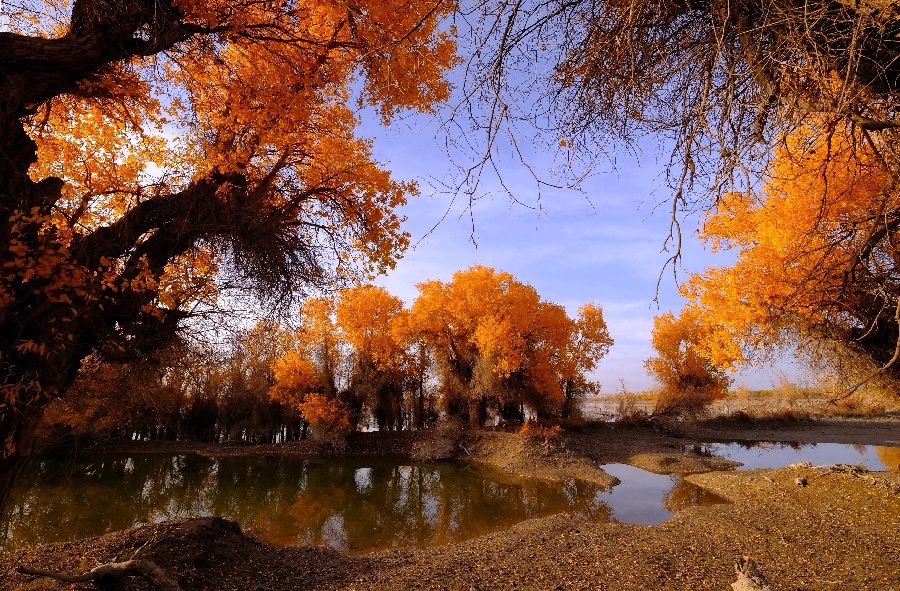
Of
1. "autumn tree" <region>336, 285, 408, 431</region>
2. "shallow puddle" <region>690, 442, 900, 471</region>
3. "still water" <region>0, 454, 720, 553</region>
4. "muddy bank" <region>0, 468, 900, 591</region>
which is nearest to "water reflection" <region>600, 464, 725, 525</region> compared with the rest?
"still water" <region>0, 454, 720, 553</region>

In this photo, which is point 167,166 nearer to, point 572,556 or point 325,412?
point 572,556

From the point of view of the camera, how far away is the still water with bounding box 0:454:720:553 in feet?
36.7

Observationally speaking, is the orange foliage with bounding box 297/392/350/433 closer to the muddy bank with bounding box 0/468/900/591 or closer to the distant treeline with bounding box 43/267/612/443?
the distant treeline with bounding box 43/267/612/443

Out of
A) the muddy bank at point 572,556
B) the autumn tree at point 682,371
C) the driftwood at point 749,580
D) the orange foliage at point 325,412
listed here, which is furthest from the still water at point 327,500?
the autumn tree at point 682,371

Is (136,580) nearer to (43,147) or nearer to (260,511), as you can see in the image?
(43,147)

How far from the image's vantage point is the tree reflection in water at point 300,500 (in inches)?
438

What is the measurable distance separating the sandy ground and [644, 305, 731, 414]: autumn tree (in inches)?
744

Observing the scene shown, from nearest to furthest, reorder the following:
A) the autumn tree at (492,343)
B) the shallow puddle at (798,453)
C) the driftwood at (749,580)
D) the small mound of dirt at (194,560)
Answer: the driftwood at (749,580) < the small mound of dirt at (194,560) < the shallow puddle at (798,453) < the autumn tree at (492,343)

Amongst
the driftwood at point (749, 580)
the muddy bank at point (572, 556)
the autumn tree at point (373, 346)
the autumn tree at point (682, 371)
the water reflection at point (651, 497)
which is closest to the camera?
the driftwood at point (749, 580)

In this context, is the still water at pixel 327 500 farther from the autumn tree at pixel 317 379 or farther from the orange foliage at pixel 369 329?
the orange foliage at pixel 369 329

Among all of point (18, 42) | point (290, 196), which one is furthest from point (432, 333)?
point (18, 42)

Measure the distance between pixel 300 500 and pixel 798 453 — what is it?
22.0 meters

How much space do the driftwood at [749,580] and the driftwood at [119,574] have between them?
617 centimetres

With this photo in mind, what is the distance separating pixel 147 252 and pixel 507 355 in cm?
1734
